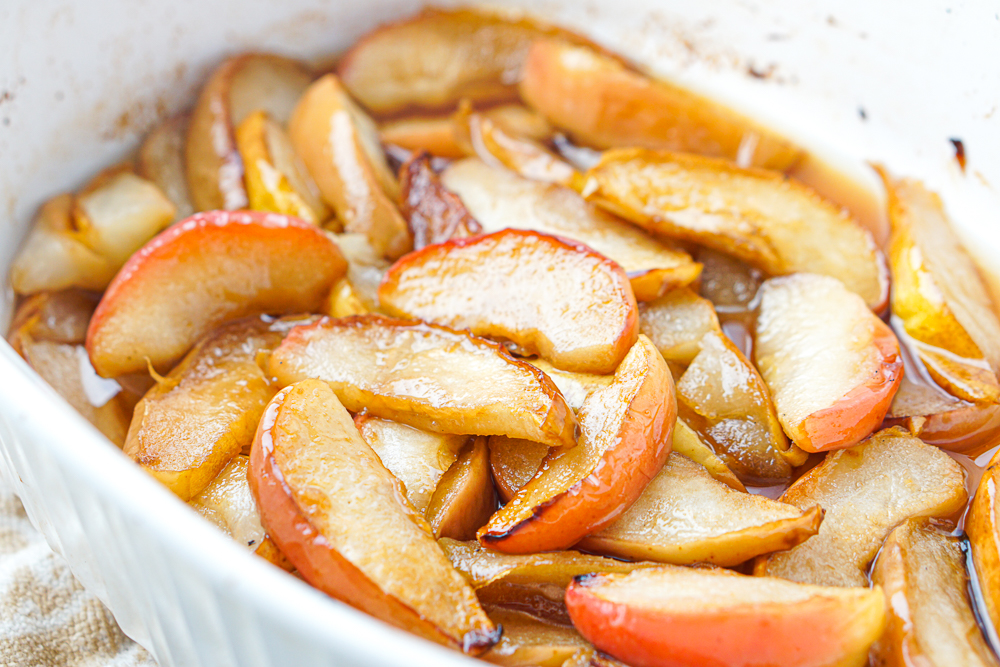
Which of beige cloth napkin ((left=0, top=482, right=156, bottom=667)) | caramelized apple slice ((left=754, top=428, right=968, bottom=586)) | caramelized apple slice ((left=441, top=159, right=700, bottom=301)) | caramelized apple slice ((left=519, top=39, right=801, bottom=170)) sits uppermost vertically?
caramelized apple slice ((left=519, top=39, right=801, bottom=170))

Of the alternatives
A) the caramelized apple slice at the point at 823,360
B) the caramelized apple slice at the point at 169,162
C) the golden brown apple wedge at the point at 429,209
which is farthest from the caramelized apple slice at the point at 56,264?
the caramelized apple slice at the point at 823,360

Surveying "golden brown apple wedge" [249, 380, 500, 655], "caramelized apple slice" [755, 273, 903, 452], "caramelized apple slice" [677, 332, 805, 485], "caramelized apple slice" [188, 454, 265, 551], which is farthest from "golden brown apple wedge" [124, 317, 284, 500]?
"caramelized apple slice" [755, 273, 903, 452]

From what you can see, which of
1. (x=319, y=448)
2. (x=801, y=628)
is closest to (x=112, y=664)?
(x=319, y=448)

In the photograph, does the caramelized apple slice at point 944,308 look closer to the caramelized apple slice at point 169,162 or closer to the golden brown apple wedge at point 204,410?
the golden brown apple wedge at point 204,410

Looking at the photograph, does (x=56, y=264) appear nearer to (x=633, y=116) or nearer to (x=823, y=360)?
(x=633, y=116)

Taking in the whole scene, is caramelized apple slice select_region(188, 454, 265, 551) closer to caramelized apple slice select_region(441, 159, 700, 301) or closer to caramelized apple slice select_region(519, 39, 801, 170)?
caramelized apple slice select_region(441, 159, 700, 301)

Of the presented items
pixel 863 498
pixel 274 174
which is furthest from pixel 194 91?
pixel 863 498

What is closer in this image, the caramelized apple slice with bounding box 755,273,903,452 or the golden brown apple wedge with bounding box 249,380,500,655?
the golden brown apple wedge with bounding box 249,380,500,655
